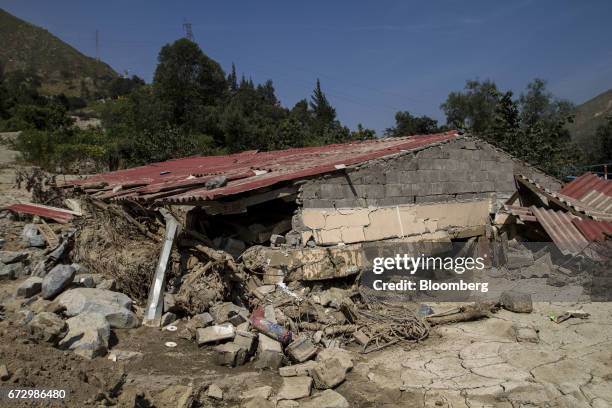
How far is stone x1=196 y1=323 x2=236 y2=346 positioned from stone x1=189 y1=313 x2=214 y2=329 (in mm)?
177

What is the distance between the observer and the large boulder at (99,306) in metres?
5.58

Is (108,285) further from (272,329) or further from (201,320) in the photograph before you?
(272,329)

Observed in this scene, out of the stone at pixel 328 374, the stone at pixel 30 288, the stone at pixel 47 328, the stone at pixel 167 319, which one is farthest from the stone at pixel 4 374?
the stone at pixel 30 288

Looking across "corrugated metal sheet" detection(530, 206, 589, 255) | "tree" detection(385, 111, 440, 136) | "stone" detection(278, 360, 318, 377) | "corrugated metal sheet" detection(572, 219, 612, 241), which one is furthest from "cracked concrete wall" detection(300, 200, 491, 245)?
"tree" detection(385, 111, 440, 136)

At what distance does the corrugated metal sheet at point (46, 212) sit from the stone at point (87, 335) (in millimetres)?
6474

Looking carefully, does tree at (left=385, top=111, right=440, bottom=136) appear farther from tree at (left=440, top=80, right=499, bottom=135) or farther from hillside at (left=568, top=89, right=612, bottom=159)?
hillside at (left=568, top=89, right=612, bottom=159)

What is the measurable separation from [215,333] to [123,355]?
3.64 feet

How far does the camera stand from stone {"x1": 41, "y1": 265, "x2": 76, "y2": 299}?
20.3ft

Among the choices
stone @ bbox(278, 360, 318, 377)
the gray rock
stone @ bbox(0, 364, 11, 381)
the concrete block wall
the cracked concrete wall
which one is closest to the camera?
stone @ bbox(0, 364, 11, 381)

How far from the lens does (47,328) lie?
447 centimetres

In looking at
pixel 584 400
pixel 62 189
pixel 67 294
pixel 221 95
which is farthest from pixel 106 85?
pixel 584 400

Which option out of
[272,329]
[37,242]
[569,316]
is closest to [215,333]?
[272,329]

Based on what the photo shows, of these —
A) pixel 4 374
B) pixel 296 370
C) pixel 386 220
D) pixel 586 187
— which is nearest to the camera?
pixel 4 374

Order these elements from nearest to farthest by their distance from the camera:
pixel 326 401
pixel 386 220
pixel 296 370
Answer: pixel 326 401 → pixel 296 370 → pixel 386 220
